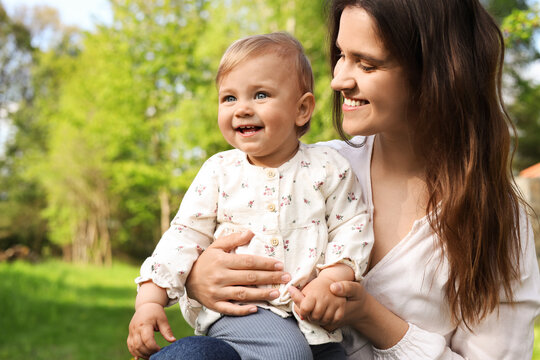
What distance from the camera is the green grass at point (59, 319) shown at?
6539 mm

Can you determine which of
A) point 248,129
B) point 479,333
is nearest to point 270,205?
point 248,129

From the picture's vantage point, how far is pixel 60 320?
7840mm

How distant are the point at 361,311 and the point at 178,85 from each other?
1362 centimetres

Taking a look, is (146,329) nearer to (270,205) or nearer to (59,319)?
(270,205)

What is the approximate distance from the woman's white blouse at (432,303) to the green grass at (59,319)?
5.00 metres

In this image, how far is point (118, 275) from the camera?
1441 centimetres

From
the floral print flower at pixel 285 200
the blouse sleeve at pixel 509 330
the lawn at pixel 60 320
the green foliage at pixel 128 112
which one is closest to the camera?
the floral print flower at pixel 285 200

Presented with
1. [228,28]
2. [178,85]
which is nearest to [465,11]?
[228,28]

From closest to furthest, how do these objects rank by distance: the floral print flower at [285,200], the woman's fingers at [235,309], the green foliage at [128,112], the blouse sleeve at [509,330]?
the woman's fingers at [235,309]
the floral print flower at [285,200]
the blouse sleeve at [509,330]
the green foliage at [128,112]

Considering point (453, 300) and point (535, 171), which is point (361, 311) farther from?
point (535, 171)

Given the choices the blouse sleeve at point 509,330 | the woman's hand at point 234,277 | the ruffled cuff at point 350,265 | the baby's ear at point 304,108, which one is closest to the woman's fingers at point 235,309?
the woman's hand at point 234,277

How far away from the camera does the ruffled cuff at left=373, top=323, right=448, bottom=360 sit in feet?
5.64

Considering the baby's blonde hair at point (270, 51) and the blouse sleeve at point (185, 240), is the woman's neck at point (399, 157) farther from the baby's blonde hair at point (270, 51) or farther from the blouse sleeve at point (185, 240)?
the blouse sleeve at point (185, 240)

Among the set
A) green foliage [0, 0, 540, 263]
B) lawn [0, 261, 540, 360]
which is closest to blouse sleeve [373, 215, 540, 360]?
green foliage [0, 0, 540, 263]
